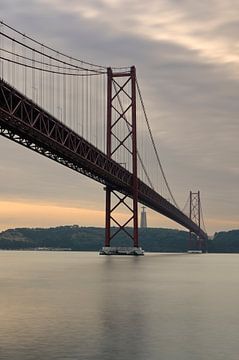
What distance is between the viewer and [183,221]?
104938mm

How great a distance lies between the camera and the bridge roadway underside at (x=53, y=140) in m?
39.8

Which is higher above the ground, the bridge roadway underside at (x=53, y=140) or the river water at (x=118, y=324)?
the bridge roadway underside at (x=53, y=140)

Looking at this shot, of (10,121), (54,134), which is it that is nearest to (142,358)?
(10,121)

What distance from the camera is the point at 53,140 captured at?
1821 inches

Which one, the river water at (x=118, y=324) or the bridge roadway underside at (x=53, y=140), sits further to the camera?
the bridge roadway underside at (x=53, y=140)

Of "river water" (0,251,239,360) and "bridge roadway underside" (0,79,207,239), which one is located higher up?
"bridge roadway underside" (0,79,207,239)

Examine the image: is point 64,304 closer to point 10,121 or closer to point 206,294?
point 206,294

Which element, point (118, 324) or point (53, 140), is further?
point (53, 140)

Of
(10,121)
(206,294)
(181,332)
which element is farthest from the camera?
(10,121)

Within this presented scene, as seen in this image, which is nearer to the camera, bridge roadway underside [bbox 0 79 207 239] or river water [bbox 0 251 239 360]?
river water [bbox 0 251 239 360]

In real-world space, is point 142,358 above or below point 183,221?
below

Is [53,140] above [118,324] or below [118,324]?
above

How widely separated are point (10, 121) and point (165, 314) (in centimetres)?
2218

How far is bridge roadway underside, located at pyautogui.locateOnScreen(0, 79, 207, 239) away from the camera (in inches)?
1567
